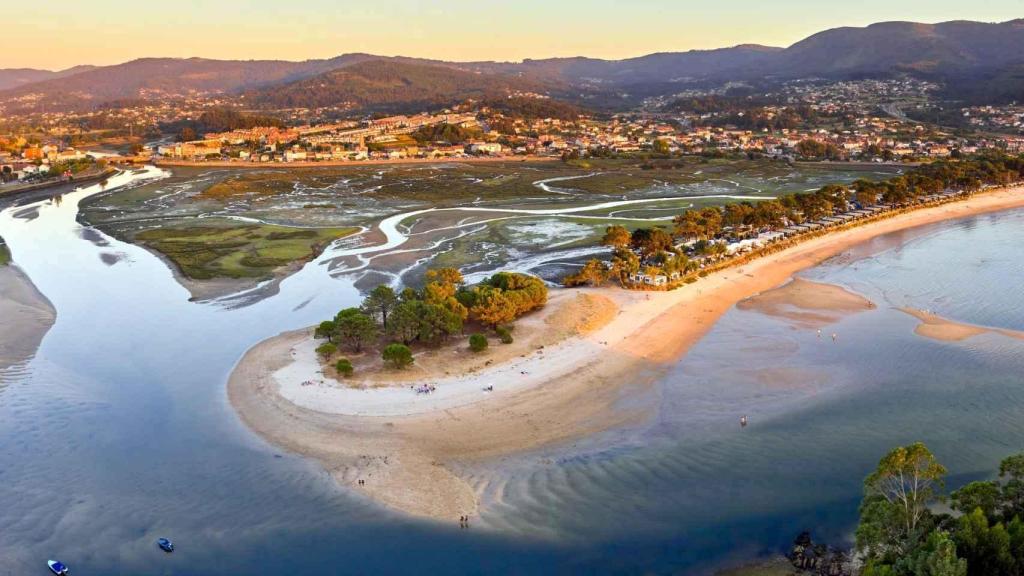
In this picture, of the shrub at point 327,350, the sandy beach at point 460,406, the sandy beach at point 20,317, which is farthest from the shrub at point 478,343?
the sandy beach at point 20,317

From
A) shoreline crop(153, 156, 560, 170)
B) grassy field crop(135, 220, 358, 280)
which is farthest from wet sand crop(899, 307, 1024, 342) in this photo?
shoreline crop(153, 156, 560, 170)

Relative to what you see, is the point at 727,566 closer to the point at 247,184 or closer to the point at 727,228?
the point at 727,228

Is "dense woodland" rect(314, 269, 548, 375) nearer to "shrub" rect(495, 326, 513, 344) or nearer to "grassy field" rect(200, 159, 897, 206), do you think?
"shrub" rect(495, 326, 513, 344)

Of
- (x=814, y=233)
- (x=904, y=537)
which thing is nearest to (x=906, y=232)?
(x=814, y=233)

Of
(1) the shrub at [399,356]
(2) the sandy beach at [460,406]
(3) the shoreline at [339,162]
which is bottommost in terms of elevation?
(2) the sandy beach at [460,406]

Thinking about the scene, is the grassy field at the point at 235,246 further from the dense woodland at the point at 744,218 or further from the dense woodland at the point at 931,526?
the dense woodland at the point at 931,526

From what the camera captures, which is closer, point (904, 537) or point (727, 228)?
point (904, 537)

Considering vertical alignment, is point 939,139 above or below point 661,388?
above

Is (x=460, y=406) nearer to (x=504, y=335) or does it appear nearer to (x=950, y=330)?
(x=504, y=335)
